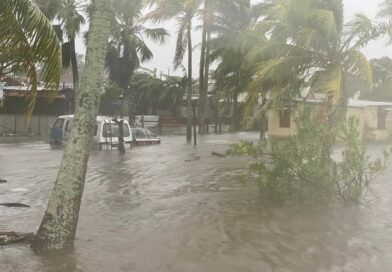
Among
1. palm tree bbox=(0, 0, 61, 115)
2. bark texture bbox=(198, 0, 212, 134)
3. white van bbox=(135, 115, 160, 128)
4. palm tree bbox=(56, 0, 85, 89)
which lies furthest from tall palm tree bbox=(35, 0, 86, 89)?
palm tree bbox=(0, 0, 61, 115)

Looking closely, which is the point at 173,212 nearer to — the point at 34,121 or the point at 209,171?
the point at 209,171

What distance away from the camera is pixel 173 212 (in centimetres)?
957

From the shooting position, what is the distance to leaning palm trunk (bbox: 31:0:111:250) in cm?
650

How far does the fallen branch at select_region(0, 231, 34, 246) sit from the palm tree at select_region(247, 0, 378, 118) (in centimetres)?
893

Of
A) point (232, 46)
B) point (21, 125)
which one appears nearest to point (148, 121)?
point (21, 125)

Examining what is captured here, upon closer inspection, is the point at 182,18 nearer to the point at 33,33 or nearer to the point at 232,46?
the point at 232,46

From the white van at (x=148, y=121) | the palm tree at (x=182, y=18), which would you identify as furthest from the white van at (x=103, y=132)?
the white van at (x=148, y=121)

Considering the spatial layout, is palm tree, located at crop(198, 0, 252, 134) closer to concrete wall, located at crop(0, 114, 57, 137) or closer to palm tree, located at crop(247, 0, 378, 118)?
concrete wall, located at crop(0, 114, 57, 137)

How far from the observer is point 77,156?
6.52m

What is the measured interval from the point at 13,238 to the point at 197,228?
272cm

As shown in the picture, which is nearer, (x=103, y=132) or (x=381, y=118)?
(x=103, y=132)

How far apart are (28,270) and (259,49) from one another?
11993 millimetres

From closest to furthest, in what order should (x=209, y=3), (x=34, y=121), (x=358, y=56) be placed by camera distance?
(x=358, y=56), (x=209, y=3), (x=34, y=121)

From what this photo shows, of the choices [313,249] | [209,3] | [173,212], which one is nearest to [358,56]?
[173,212]
